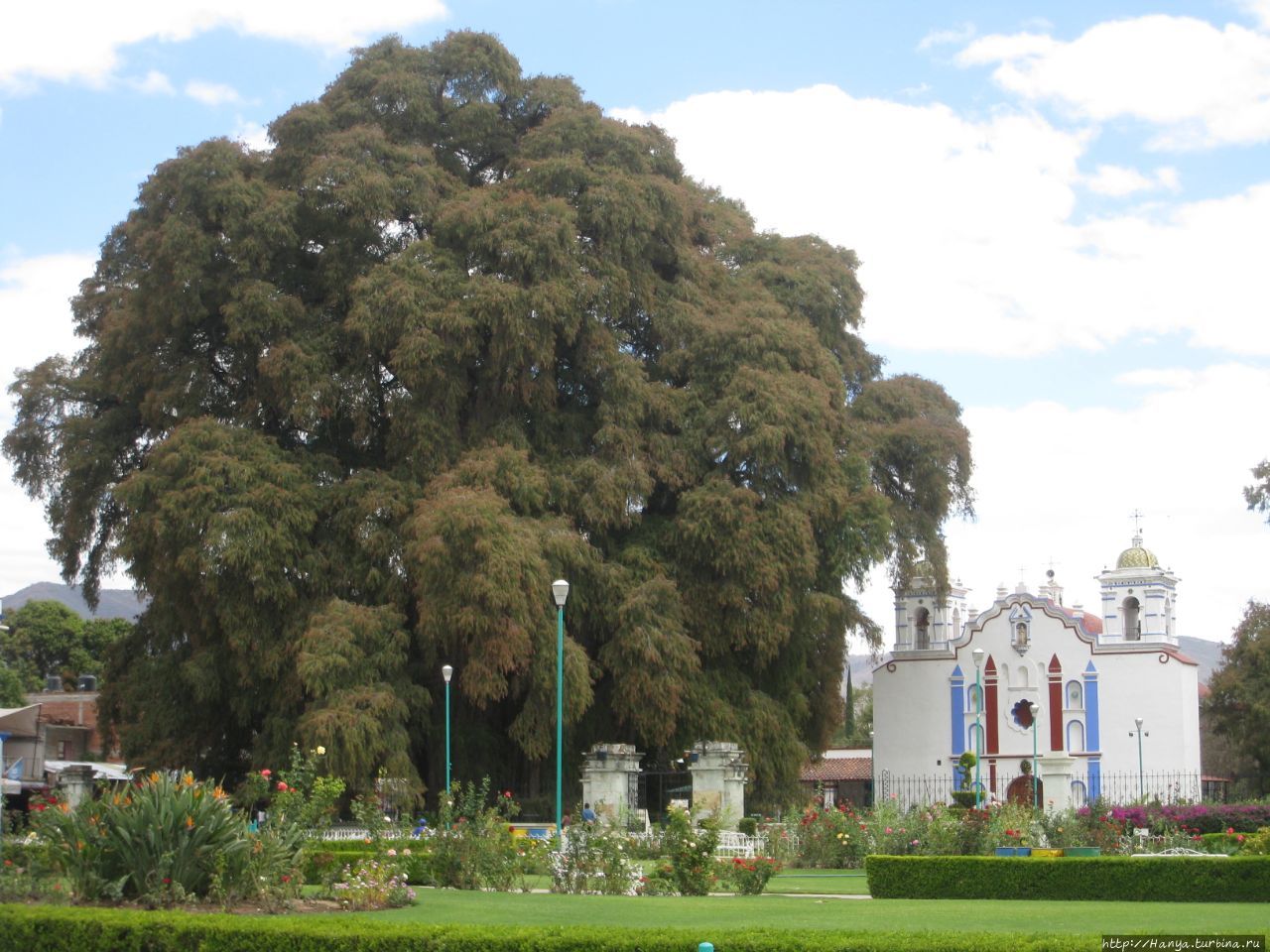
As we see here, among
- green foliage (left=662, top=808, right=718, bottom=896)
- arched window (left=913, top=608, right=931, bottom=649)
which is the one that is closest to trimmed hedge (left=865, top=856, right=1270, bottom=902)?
green foliage (left=662, top=808, right=718, bottom=896)

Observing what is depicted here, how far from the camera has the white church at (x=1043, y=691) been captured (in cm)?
4153

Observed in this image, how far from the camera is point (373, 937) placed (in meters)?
10.1

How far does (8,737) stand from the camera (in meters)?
42.2

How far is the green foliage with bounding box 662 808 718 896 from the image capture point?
15.8 m

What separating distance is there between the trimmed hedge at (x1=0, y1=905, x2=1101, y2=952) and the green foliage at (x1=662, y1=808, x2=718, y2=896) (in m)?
5.08

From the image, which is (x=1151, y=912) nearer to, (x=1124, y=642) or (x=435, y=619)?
(x=435, y=619)

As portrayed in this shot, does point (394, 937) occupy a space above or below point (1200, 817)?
above

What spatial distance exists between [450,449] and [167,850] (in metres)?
→ 18.1

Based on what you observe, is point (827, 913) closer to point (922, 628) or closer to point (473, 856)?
point (473, 856)

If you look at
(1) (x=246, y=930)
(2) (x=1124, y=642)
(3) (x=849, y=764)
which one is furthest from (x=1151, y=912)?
(3) (x=849, y=764)

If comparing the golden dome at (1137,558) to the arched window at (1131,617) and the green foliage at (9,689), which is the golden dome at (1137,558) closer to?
the arched window at (1131,617)

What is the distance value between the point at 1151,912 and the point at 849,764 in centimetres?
4013

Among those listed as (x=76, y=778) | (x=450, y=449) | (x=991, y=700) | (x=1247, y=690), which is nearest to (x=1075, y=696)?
(x=991, y=700)

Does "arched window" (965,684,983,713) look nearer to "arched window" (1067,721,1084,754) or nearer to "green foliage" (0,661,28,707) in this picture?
"arched window" (1067,721,1084,754)
